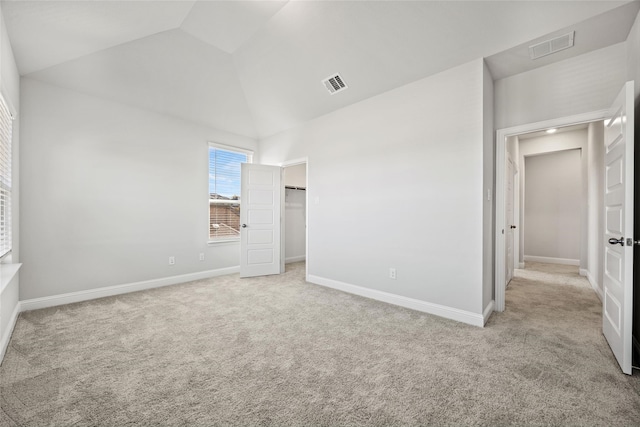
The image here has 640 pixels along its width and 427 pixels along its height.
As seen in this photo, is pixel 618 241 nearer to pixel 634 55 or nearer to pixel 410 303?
pixel 634 55

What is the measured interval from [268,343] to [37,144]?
142 inches

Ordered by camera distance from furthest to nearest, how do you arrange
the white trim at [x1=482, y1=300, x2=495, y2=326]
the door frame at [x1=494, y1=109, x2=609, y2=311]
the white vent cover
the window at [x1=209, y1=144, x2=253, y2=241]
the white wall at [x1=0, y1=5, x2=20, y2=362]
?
the window at [x1=209, y1=144, x2=253, y2=241]
the door frame at [x1=494, y1=109, x2=609, y2=311]
the white trim at [x1=482, y1=300, x2=495, y2=326]
the white vent cover
the white wall at [x1=0, y1=5, x2=20, y2=362]

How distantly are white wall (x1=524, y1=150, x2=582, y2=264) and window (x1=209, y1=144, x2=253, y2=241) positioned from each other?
6832 millimetres

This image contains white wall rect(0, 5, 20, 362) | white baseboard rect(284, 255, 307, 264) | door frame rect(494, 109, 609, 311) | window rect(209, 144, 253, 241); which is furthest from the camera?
white baseboard rect(284, 255, 307, 264)

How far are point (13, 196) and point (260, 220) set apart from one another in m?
3.05

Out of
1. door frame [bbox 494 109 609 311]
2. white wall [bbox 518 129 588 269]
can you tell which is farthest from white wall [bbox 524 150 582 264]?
door frame [bbox 494 109 609 311]

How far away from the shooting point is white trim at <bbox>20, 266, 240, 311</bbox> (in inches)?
126

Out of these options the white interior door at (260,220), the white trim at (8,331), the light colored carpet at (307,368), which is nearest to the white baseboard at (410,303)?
the light colored carpet at (307,368)

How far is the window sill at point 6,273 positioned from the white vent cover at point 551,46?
492cm

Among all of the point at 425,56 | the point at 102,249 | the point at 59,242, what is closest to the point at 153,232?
the point at 102,249

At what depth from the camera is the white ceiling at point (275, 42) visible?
237 cm

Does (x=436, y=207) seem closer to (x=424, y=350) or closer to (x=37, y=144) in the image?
(x=424, y=350)

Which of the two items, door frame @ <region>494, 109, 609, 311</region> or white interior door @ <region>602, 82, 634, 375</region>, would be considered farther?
door frame @ <region>494, 109, 609, 311</region>

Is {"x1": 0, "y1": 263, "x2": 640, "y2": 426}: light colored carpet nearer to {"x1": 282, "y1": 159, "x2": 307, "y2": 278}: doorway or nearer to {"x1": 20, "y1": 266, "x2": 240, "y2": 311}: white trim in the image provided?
{"x1": 20, "y1": 266, "x2": 240, "y2": 311}: white trim
